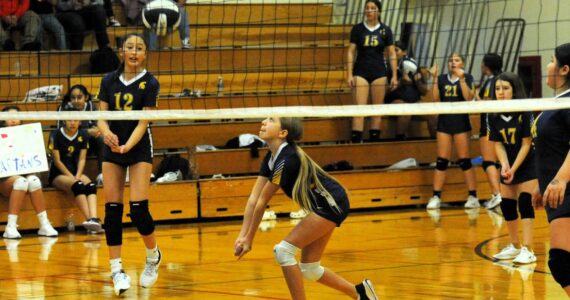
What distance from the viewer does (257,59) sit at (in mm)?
15242

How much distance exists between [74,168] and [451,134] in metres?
4.68

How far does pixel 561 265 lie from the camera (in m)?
5.23

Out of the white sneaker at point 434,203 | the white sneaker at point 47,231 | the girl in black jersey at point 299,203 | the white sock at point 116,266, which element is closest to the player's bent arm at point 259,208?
the girl in black jersey at point 299,203

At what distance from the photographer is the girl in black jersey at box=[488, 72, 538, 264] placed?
27.7 ft

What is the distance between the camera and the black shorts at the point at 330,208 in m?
6.26

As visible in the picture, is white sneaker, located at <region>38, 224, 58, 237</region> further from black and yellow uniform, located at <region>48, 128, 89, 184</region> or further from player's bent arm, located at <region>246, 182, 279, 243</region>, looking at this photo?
player's bent arm, located at <region>246, 182, 279, 243</region>

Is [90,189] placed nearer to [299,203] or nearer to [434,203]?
[434,203]

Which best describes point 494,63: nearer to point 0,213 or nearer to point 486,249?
point 486,249

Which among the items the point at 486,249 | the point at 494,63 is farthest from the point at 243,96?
the point at 486,249

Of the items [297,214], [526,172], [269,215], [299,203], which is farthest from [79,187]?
[299,203]

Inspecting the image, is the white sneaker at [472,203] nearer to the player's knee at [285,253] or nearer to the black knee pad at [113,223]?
the black knee pad at [113,223]

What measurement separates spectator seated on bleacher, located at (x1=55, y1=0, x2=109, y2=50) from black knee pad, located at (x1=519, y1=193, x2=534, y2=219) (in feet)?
24.0

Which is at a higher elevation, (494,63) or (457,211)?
(494,63)

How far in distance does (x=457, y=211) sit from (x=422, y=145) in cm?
A: 137
